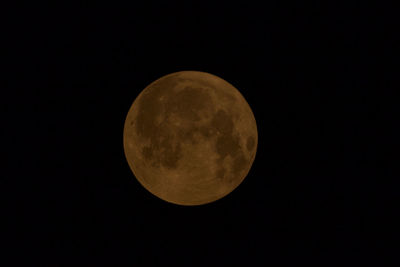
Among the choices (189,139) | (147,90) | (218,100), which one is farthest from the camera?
(147,90)

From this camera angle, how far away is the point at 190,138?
4855 mm

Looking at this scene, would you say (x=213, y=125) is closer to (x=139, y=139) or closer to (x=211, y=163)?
(x=211, y=163)

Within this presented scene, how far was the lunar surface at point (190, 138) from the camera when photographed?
193 inches

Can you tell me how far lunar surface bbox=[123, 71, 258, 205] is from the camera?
4.91 metres

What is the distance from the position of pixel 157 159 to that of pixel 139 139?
1.67 feet

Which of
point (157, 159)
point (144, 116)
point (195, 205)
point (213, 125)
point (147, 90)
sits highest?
point (147, 90)

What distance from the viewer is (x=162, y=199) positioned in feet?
19.1

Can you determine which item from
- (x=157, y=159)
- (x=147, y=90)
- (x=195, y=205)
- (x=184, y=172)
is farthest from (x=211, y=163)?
(x=147, y=90)

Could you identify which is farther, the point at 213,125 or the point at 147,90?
the point at 147,90

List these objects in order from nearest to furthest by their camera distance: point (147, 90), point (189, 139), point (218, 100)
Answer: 1. point (189, 139)
2. point (218, 100)
3. point (147, 90)

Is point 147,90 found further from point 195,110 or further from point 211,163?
point 211,163

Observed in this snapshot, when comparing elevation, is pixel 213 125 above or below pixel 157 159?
above

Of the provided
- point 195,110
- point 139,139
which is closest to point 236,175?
point 195,110

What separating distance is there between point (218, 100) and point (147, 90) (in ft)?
4.67
